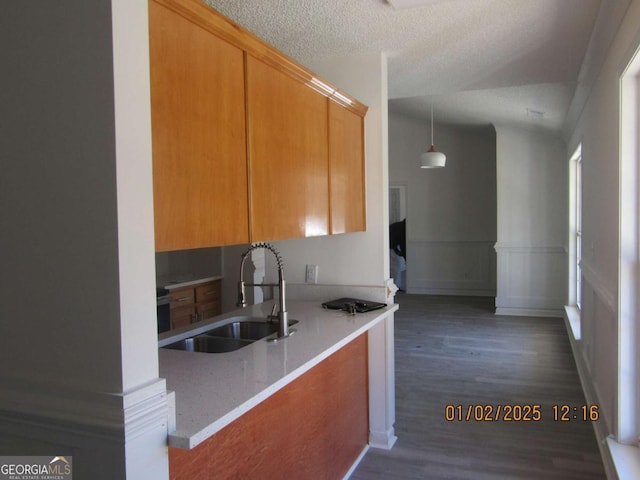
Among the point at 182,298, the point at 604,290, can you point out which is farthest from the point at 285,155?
the point at 182,298

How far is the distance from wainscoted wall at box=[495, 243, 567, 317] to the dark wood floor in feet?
1.42

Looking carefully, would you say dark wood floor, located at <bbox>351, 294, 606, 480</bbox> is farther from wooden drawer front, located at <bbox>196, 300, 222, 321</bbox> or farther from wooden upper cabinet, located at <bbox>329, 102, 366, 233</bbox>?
wooden drawer front, located at <bbox>196, 300, 222, 321</bbox>

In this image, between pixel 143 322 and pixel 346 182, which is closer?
pixel 143 322

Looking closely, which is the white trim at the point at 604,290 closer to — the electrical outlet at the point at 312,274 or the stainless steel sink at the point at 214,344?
the electrical outlet at the point at 312,274

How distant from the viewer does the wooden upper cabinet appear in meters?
2.65

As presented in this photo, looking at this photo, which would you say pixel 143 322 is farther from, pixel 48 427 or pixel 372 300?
pixel 372 300

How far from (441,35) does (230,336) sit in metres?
1.94

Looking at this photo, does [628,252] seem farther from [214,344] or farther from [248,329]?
[214,344]

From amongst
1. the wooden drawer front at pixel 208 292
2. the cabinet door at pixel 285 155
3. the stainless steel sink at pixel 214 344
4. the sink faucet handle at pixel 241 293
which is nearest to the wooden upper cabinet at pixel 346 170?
the cabinet door at pixel 285 155

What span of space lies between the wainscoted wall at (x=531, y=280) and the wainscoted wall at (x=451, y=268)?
4.90 feet

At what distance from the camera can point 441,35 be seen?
2.69 metres

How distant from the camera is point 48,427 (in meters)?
1.24

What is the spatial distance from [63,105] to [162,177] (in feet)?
0.98

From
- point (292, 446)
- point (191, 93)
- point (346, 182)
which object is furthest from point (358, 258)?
point (191, 93)
